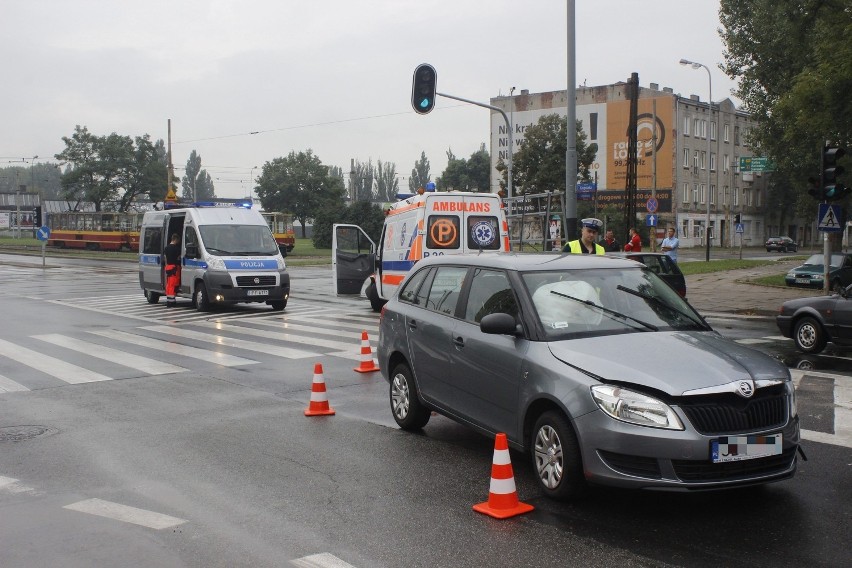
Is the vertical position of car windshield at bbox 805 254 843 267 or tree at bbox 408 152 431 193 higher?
tree at bbox 408 152 431 193

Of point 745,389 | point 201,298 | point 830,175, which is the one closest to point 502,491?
point 745,389

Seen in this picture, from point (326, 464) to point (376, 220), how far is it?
59.8 m

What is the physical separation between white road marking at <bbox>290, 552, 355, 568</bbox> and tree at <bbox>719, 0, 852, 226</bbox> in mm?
16449

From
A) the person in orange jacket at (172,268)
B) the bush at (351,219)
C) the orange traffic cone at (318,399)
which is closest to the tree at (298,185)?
the bush at (351,219)

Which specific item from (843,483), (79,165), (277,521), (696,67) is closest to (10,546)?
(277,521)

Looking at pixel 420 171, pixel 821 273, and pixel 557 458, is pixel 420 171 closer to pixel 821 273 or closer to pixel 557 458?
pixel 821 273

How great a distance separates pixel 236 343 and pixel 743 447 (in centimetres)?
1046

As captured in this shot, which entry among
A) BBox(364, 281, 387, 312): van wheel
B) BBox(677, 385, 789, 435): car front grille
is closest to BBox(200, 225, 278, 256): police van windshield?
BBox(364, 281, 387, 312): van wheel

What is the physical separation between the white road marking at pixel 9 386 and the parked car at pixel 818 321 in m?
10.9

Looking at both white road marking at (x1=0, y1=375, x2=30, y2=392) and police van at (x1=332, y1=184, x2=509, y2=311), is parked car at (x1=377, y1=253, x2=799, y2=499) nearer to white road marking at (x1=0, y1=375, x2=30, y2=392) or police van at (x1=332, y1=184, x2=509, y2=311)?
white road marking at (x1=0, y1=375, x2=30, y2=392)

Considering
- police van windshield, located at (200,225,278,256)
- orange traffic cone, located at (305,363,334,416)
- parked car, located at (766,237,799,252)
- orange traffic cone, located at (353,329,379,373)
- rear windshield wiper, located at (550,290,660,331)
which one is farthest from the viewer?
parked car, located at (766,237,799,252)

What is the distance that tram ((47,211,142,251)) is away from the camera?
204 ft

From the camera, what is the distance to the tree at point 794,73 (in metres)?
18.3

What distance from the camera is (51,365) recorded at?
475 inches
